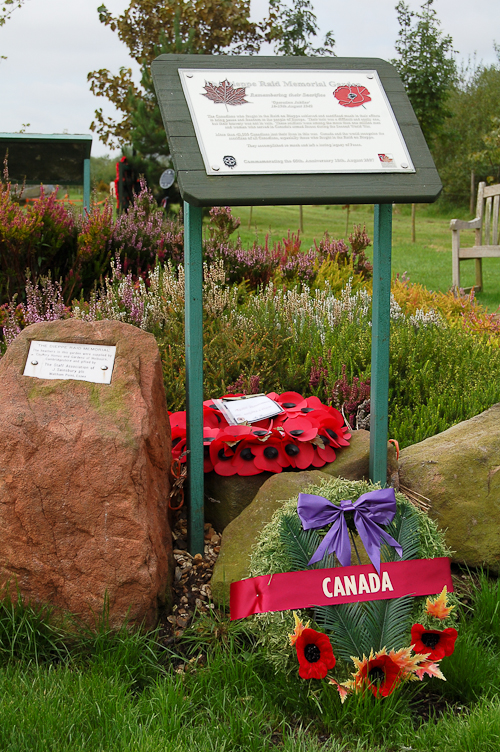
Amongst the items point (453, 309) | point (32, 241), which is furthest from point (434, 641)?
point (453, 309)

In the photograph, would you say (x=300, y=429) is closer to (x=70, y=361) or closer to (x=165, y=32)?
(x=70, y=361)

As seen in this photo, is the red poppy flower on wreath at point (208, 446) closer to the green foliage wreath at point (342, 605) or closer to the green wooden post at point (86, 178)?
the green foliage wreath at point (342, 605)

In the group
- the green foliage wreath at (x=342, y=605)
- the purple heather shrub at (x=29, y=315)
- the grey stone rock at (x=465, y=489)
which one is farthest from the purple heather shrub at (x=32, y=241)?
the green foliage wreath at (x=342, y=605)

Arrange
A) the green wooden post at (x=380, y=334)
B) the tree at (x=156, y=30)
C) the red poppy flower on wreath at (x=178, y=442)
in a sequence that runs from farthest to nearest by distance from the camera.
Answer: the tree at (x=156, y=30) < the red poppy flower on wreath at (x=178, y=442) < the green wooden post at (x=380, y=334)

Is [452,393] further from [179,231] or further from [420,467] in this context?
[179,231]

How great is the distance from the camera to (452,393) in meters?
3.75

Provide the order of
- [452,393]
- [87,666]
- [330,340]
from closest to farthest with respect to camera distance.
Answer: [87,666] → [452,393] → [330,340]

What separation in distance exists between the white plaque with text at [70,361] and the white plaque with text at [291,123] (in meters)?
0.74

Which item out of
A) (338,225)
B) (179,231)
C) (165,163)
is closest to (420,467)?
(179,231)

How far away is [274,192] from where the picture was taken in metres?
2.12

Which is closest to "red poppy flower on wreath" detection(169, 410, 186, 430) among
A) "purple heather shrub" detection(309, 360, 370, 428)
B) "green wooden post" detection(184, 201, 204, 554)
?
"green wooden post" detection(184, 201, 204, 554)

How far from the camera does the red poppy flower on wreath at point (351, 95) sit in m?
2.42

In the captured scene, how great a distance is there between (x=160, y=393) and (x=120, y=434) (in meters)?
0.33

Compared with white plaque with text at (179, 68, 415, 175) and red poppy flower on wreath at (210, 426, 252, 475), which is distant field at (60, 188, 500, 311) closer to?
white plaque with text at (179, 68, 415, 175)
